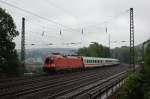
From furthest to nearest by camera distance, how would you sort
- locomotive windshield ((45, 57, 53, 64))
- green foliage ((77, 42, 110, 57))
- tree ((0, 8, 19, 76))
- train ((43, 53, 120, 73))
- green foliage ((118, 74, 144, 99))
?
green foliage ((77, 42, 110, 57)), locomotive windshield ((45, 57, 53, 64)), train ((43, 53, 120, 73)), tree ((0, 8, 19, 76)), green foliage ((118, 74, 144, 99))

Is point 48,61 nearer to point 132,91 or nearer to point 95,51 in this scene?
point 132,91

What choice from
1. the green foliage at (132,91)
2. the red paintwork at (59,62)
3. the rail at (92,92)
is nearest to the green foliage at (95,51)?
the red paintwork at (59,62)

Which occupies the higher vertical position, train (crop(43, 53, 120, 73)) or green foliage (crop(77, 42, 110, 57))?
green foliage (crop(77, 42, 110, 57))

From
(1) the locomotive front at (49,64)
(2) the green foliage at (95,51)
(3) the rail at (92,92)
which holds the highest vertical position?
(2) the green foliage at (95,51)

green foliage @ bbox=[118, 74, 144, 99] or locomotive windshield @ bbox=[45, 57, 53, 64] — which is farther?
locomotive windshield @ bbox=[45, 57, 53, 64]

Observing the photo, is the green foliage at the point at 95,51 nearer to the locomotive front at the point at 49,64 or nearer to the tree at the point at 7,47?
the locomotive front at the point at 49,64

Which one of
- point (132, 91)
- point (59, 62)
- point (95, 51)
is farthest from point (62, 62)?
point (95, 51)

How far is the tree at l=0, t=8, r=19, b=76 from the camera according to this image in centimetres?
4775

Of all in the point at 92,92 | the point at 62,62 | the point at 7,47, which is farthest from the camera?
→ the point at 62,62

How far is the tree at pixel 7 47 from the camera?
47750 mm

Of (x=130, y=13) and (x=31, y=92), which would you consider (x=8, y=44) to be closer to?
(x=130, y=13)

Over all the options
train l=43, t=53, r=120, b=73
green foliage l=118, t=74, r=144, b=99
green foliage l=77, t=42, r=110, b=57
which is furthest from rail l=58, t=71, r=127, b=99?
green foliage l=77, t=42, r=110, b=57

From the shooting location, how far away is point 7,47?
49500 millimetres

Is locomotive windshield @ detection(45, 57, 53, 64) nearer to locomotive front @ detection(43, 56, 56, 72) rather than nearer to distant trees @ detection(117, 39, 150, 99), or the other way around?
locomotive front @ detection(43, 56, 56, 72)
